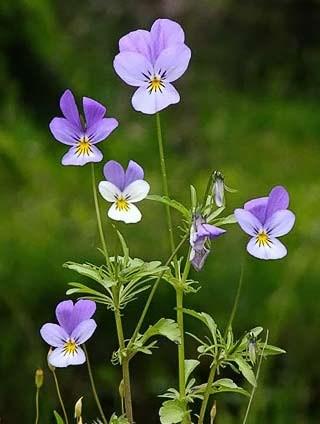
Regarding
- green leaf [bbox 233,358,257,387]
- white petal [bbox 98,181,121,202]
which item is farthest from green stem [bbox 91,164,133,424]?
green leaf [bbox 233,358,257,387]

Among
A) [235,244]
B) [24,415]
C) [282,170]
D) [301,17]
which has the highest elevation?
[301,17]

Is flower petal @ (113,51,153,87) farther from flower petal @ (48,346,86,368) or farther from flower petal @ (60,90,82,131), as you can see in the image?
flower petal @ (48,346,86,368)

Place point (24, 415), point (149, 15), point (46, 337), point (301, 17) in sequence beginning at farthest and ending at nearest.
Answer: point (301, 17) → point (149, 15) → point (24, 415) → point (46, 337)

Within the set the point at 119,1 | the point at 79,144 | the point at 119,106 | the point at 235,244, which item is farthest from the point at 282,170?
the point at 79,144

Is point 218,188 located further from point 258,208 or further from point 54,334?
point 54,334

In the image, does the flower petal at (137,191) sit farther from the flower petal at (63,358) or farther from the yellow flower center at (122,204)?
the flower petal at (63,358)

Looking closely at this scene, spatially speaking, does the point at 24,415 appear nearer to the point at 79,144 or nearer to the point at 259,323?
the point at 259,323

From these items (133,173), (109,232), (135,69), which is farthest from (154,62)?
(109,232)
